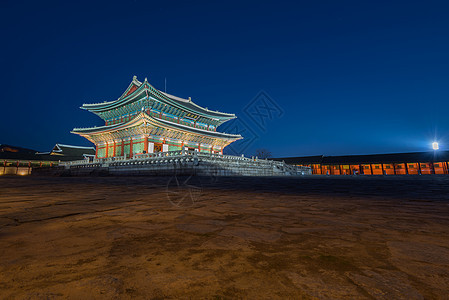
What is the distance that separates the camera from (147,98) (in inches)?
818

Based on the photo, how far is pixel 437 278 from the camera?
756 mm

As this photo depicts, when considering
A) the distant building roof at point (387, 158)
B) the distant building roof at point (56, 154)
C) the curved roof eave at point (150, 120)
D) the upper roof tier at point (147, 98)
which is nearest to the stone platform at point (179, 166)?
the curved roof eave at point (150, 120)

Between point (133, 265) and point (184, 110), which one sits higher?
point (184, 110)

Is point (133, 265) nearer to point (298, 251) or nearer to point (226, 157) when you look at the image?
point (298, 251)

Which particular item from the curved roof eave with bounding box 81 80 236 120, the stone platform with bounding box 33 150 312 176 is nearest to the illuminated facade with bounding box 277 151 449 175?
the stone platform with bounding box 33 150 312 176

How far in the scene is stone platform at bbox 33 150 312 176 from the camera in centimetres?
1285

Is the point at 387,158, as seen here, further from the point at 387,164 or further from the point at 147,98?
the point at 147,98

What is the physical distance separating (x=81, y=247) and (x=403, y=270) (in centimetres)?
141

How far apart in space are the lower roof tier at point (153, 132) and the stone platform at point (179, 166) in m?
3.53

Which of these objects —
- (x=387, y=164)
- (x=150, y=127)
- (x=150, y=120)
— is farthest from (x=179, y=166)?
(x=387, y=164)

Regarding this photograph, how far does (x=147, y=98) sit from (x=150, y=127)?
3359mm

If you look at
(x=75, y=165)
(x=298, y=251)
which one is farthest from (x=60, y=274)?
(x=75, y=165)

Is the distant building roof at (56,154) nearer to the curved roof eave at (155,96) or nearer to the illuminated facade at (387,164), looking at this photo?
the curved roof eave at (155,96)

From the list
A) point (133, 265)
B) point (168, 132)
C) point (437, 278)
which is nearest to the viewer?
point (437, 278)
